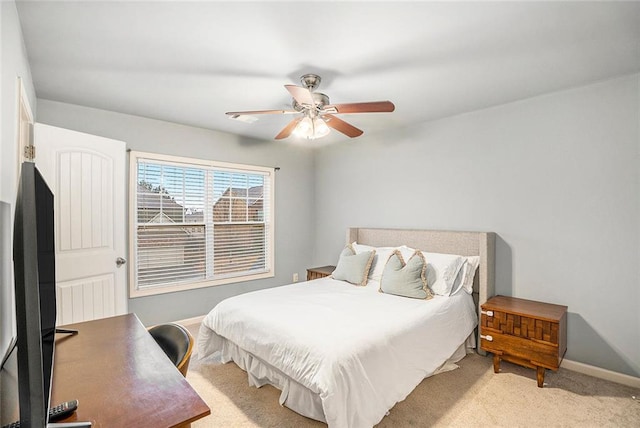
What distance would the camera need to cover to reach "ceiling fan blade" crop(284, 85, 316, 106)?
2051mm

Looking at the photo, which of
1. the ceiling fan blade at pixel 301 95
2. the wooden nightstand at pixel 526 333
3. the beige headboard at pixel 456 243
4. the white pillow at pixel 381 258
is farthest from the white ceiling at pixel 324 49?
the wooden nightstand at pixel 526 333

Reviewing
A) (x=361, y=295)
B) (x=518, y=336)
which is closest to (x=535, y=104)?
(x=518, y=336)

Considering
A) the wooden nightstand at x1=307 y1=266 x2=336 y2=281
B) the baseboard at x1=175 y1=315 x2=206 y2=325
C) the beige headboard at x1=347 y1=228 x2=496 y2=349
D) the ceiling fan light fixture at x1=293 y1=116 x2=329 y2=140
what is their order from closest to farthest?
1. the ceiling fan light fixture at x1=293 y1=116 x2=329 y2=140
2. the beige headboard at x1=347 y1=228 x2=496 y2=349
3. the baseboard at x1=175 y1=315 x2=206 y2=325
4. the wooden nightstand at x1=307 y1=266 x2=336 y2=281

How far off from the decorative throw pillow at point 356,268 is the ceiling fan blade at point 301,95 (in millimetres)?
1862

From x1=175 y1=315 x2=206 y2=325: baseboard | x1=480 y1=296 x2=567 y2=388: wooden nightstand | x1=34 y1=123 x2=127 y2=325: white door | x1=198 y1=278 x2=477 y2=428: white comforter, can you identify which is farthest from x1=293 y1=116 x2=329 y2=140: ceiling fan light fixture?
x1=175 y1=315 x2=206 y2=325: baseboard

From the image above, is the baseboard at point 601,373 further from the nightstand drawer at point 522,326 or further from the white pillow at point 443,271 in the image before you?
the white pillow at point 443,271

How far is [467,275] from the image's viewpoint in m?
3.12

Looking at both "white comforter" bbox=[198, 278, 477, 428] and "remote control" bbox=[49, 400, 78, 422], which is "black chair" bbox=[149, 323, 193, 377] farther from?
"white comforter" bbox=[198, 278, 477, 428]

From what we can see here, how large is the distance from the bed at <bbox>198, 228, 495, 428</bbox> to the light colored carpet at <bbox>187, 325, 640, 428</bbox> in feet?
0.44

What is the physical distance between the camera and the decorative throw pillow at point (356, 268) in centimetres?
343

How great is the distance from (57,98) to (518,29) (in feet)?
12.9

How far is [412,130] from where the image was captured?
389 cm

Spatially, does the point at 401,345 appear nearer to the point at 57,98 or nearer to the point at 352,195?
the point at 352,195

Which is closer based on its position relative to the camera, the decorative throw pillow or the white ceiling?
the white ceiling
